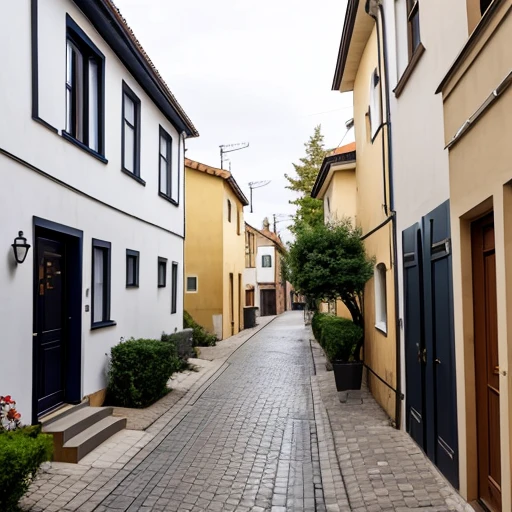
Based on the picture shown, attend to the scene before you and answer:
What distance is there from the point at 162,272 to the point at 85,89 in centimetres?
585

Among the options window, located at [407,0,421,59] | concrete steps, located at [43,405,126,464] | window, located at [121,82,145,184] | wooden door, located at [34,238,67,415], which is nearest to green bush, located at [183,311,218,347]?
window, located at [121,82,145,184]

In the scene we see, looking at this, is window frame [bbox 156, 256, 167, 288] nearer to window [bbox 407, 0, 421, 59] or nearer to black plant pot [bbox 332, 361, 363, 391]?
black plant pot [bbox 332, 361, 363, 391]

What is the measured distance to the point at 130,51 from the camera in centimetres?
1064

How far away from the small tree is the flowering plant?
18.1 feet

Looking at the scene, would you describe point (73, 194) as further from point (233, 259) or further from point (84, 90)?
point (233, 259)

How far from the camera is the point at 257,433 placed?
8.44 metres

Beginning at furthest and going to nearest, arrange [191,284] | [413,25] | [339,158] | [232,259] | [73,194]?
[232,259], [191,284], [339,158], [73,194], [413,25]

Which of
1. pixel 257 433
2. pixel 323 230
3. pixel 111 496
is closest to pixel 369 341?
pixel 323 230

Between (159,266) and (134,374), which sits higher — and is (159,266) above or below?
above

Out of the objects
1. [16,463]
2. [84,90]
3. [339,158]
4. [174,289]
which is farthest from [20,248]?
[339,158]

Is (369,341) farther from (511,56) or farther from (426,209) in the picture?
(511,56)

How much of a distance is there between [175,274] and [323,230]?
5.84 metres

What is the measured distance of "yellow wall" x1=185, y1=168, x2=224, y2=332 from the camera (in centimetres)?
2295

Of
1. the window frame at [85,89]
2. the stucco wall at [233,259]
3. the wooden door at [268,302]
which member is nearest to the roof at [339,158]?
the window frame at [85,89]
